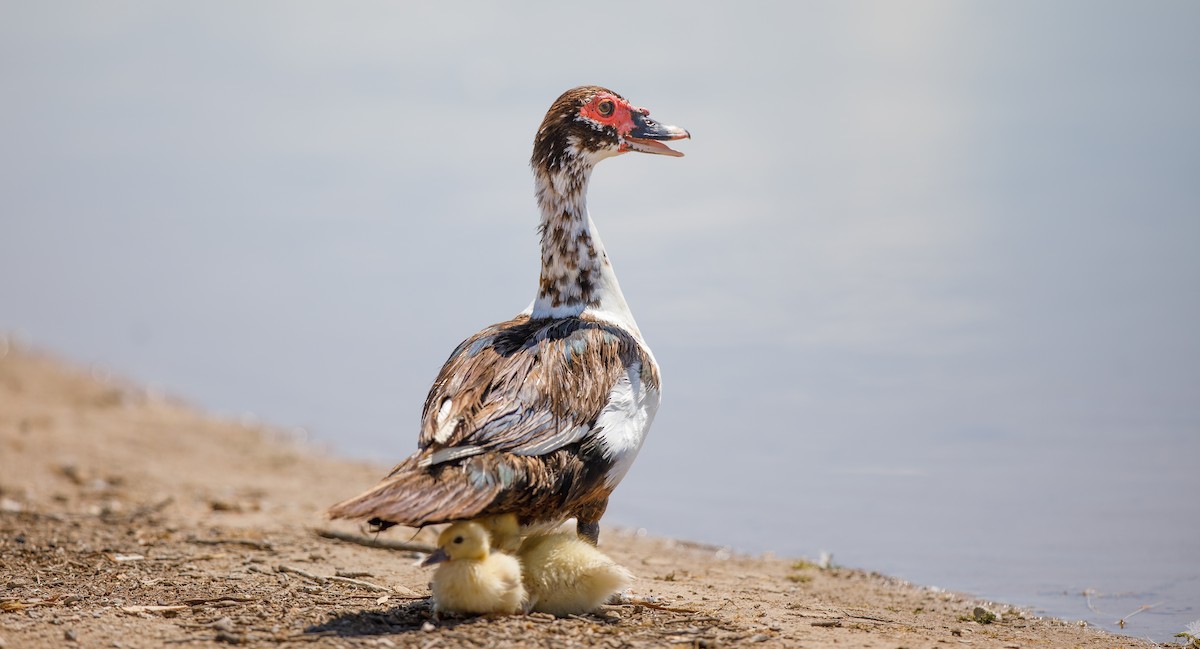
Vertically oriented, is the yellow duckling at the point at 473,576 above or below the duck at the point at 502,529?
below

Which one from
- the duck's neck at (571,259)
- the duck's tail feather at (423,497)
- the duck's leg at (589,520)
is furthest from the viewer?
the duck's neck at (571,259)

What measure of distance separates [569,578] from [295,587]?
1.71 metres

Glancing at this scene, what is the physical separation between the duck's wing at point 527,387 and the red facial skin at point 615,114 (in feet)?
3.65

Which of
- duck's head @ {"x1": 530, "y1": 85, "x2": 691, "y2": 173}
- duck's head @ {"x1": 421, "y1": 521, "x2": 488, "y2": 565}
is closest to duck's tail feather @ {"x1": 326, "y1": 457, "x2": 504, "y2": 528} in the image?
duck's head @ {"x1": 421, "y1": 521, "x2": 488, "y2": 565}

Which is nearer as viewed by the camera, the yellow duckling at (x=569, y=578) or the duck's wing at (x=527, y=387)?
the duck's wing at (x=527, y=387)

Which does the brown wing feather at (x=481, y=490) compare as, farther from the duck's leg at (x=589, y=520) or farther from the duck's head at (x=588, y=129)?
the duck's head at (x=588, y=129)

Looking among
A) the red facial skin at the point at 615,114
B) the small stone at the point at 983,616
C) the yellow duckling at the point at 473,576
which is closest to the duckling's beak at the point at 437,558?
the yellow duckling at the point at 473,576

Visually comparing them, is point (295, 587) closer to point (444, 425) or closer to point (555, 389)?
point (444, 425)

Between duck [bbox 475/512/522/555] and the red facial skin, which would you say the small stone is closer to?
duck [bbox 475/512/522/555]

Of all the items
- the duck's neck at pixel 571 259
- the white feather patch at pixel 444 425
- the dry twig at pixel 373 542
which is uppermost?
the duck's neck at pixel 571 259

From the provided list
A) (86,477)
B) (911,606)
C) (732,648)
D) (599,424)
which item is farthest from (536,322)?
(86,477)

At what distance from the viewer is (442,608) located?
4898 mm

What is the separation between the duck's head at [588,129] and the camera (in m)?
6.02

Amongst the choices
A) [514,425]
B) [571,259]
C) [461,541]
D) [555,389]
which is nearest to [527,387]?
[555,389]
